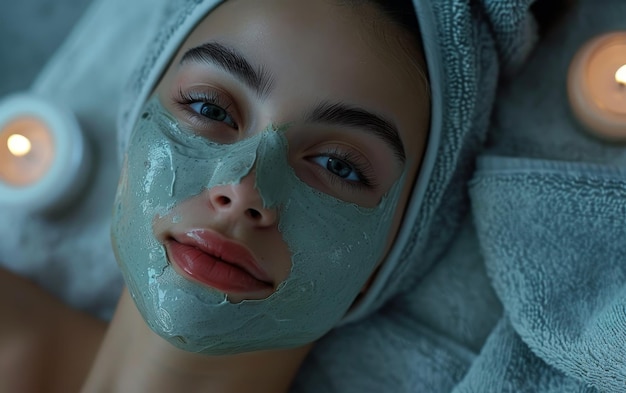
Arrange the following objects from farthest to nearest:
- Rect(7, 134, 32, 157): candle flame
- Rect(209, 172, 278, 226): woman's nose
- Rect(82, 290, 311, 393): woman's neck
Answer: Rect(7, 134, 32, 157): candle flame
Rect(82, 290, 311, 393): woman's neck
Rect(209, 172, 278, 226): woman's nose

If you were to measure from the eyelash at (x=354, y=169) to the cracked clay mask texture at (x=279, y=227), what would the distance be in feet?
0.10

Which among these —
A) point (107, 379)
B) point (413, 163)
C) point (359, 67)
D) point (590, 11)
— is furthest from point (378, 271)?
point (590, 11)

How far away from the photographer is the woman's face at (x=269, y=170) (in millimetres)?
736

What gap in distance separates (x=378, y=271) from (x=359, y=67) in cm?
31

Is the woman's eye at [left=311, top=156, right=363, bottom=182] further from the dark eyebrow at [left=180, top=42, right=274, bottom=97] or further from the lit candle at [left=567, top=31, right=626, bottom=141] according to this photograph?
the lit candle at [left=567, top=31, right=626, bottom=141]

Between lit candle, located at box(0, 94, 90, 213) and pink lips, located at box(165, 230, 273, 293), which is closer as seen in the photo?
pink lips, located at box(165, 230, 273, 293)

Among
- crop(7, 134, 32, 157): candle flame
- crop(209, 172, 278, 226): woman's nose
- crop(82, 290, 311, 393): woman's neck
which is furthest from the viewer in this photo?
crop(7, 134, 32, 157): candle flame

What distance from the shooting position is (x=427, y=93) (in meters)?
0.89

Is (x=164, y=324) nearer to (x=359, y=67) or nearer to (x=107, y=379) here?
(x=107, y=379)

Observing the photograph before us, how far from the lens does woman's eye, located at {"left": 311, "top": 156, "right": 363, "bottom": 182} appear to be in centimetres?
81

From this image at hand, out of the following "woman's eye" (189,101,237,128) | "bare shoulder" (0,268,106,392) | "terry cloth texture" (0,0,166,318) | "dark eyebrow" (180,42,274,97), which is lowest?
"bare shoulder" (0,268,106,392)

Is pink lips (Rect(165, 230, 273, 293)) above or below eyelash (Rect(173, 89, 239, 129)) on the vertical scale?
below

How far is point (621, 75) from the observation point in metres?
0.95

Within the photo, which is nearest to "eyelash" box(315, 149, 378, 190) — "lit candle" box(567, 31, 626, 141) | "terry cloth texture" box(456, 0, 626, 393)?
"terry cloth texture" box(456, 0, 626, 393)
